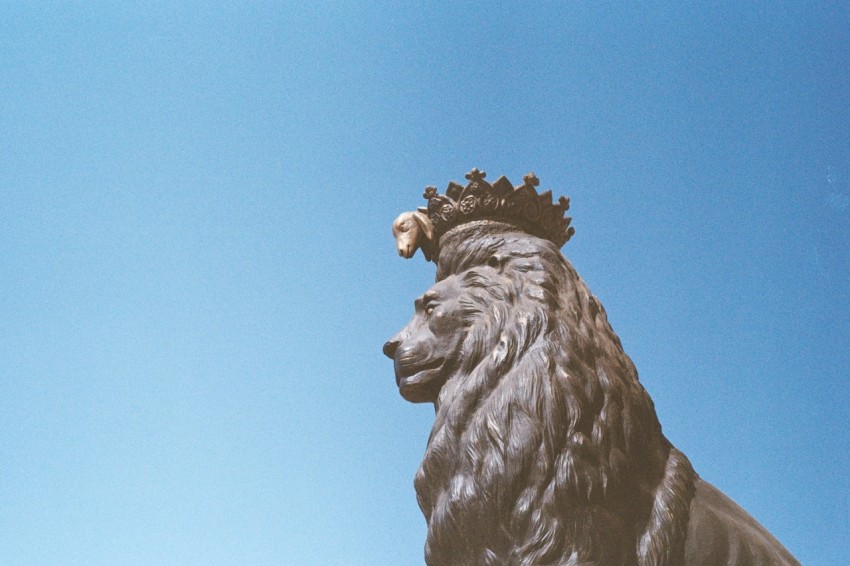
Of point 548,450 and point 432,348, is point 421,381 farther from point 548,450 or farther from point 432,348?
point 548,450

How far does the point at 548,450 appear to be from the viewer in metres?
2.58

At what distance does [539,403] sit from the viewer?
8.77 ft

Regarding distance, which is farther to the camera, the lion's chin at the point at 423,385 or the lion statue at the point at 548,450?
the lion's chin at the point at 423,385

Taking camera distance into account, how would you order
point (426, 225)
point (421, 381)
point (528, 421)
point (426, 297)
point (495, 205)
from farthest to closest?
1. point (426, 225)
2. point (495, 205)
3. point (426, 297)
4. point (421, 381)
5. point (528, 421)

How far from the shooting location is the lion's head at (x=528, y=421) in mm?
2484

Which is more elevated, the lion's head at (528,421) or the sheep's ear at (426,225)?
the sheep's ear at (426,225)

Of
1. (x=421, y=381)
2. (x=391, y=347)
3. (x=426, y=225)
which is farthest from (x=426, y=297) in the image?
(x=426, y=225)

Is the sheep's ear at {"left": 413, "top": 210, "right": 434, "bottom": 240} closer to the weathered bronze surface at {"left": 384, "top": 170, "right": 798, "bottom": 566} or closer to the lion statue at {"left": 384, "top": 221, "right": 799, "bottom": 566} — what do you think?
the weathered bronze surface at {"left": 384, "top": 170, "right": 798, "bottom": 566}

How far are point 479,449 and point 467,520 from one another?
23 centimetres

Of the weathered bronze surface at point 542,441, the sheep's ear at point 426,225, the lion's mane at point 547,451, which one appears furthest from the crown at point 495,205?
the lion's mane at point 547,451

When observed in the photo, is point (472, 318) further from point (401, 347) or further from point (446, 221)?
point (446, 221)

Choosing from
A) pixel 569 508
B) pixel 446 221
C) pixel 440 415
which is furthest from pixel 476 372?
pixel 446 221

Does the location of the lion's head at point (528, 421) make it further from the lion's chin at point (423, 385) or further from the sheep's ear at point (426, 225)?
the sheep's ear at point (426, 225)

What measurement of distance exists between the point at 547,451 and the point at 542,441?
0.04 metres
